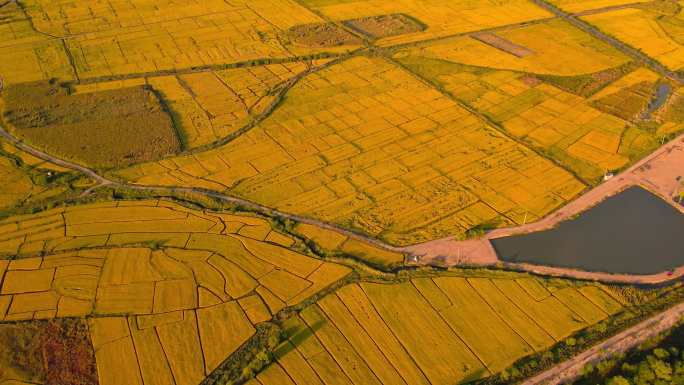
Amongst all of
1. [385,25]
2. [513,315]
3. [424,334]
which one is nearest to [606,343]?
[513,315]

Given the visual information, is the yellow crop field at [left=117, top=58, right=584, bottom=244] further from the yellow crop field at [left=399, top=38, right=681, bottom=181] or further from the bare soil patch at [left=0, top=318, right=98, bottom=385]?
the bare soil patch at [left=0, top=318, right=98, bottom=385]

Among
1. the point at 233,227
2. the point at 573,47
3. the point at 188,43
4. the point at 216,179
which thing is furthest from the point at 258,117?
the point at 573,47

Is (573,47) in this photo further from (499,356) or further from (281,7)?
(499,356)

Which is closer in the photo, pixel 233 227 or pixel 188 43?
pixel 233 227

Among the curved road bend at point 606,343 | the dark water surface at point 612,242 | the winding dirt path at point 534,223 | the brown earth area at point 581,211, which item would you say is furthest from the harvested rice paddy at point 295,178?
the dark water surface at point 612,242

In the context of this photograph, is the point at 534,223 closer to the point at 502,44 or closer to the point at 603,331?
the point at 603,331
